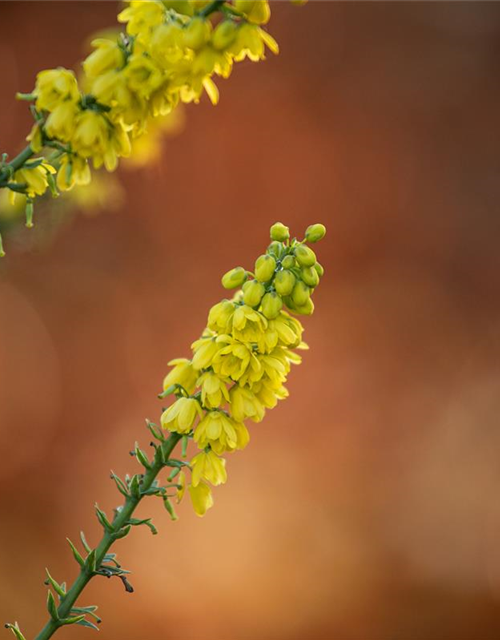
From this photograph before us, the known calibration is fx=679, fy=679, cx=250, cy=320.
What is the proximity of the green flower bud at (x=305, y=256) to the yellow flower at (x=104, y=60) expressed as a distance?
146 millimetres

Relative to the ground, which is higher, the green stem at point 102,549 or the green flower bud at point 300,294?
the green flower bud at point 300,294

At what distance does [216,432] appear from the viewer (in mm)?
409

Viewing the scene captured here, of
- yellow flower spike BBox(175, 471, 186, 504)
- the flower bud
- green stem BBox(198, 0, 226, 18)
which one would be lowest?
yellow flower spike BBox(175, 471, 186, 504)

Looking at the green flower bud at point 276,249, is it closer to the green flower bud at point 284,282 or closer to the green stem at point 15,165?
the green flower bud at point 284,282

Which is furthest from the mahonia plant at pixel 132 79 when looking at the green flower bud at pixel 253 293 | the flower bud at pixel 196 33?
the green flower bud at pixel 253 293

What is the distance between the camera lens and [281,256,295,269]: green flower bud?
41cm

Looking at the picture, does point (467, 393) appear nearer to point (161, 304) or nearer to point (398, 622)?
point (398, 622)

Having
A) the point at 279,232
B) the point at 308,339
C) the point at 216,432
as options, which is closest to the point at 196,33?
the point at 279,232

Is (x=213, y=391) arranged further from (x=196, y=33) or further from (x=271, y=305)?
(x=196, y=33)

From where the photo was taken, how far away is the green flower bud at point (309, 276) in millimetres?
401

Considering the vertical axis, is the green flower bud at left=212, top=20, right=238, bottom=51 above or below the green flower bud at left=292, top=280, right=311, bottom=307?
above

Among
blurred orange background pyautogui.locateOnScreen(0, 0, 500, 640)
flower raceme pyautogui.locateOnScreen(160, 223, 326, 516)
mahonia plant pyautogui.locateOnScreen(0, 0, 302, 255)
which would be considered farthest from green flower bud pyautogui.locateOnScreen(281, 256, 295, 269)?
blurred orange background pyautogui.locateOnScreen(0, 0, 500, 640)

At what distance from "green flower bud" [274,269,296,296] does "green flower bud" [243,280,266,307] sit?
13 mm

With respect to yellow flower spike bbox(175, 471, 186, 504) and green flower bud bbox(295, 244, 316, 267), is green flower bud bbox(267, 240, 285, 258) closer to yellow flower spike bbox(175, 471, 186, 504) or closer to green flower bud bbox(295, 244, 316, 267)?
green flower bud bbox(295, 244, 316, 267)
